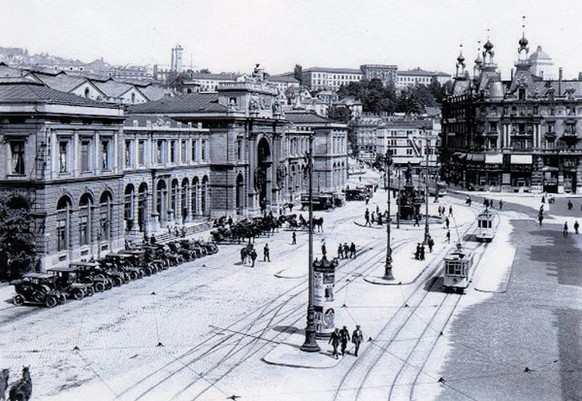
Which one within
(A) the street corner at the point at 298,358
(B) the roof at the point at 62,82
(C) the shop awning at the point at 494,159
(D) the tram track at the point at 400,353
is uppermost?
(B) the roof at the point at 62,82

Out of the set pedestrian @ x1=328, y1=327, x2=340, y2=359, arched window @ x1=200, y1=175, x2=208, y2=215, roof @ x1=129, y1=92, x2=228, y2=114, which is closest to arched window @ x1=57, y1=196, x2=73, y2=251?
pedestrian @ x1=328, y1=327, x2=340, y2=359

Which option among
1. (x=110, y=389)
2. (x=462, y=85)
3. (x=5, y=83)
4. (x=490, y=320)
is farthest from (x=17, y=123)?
(x=462, y=85)

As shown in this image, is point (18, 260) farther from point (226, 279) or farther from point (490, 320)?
point (490, 320)

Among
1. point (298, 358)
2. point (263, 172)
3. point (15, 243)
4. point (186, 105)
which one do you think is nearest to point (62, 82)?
point (186, 105)

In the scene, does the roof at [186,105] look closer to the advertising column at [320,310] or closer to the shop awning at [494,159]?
the advertising column at [320,310]

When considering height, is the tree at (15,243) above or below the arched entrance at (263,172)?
below

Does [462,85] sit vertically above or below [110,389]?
above

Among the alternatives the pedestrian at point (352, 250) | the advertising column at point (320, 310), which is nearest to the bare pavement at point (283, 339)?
the advertising column at point (320, 310)
